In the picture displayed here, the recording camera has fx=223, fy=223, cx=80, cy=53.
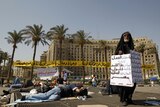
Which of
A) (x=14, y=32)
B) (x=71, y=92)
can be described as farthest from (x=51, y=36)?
(x=71, y=92)

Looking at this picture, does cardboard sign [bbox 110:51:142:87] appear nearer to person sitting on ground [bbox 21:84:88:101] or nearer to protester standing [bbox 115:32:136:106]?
protester standing [bbox 115:32:136:106]

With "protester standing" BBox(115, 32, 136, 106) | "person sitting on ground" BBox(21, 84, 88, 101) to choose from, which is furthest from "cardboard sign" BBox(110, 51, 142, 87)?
"person sitting on ground" BBox(21, 84, 88, 101)

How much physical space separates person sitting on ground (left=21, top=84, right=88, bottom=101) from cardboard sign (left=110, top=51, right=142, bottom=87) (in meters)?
2.79

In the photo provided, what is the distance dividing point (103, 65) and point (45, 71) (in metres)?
28.8

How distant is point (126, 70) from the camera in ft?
21.4

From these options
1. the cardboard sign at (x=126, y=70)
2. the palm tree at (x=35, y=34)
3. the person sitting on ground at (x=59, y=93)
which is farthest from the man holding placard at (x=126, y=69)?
the palm tree at (x=35, y=34)

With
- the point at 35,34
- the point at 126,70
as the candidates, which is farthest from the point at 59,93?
the point at 35,34

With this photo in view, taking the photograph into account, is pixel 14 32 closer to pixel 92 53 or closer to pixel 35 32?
pixel 35 32

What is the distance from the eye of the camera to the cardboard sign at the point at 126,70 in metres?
6.42

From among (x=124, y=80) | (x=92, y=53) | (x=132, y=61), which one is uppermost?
(x=92, y=53)

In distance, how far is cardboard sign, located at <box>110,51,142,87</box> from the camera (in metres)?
6.42

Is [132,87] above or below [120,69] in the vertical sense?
below

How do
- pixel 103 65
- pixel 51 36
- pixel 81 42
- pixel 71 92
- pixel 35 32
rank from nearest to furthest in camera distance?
pixel 71 92 → pixel 35 32 → pixel 51 36 → pixel 81 42 → pixel 103 65

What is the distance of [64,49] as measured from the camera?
161m
